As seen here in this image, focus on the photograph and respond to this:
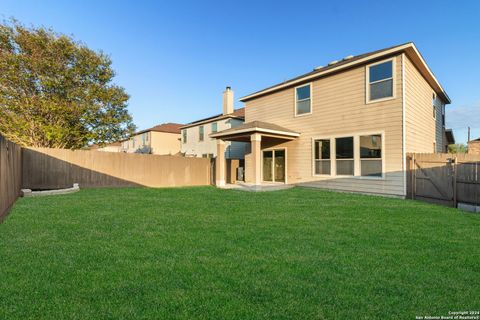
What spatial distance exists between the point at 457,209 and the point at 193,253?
8.42 meters

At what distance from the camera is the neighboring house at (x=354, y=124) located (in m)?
9.87

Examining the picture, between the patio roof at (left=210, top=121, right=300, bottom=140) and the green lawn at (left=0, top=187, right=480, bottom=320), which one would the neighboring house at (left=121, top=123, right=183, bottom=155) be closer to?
the patio roof at (left=210, top=121, right=300, bottom=140)

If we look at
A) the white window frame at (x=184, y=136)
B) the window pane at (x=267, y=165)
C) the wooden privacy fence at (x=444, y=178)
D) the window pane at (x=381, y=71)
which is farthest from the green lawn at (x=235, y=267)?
the white window frame at (x=184, y=136)

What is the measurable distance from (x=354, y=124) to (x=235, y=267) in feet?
32.1

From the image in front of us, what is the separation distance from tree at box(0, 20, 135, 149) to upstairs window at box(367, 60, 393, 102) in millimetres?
16140

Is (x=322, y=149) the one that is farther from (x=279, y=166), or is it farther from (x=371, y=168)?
(x=279, y=166)

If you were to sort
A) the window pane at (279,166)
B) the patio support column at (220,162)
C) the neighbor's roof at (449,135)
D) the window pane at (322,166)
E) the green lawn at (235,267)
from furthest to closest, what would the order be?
the neighbor's roof at (449,135) → the patio support column at (220,162) → the window pane at (279,166) → the window pane at (322,166) → the green lawn at (235,267)

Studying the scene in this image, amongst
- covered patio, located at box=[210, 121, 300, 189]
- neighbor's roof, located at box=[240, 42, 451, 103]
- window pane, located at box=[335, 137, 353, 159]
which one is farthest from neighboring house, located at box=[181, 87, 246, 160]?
window pane, located at box=[335, 137, 353, 159]

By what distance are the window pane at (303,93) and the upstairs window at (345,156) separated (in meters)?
2.97

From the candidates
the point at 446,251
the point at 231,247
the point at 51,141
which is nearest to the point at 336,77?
the point at 446,251

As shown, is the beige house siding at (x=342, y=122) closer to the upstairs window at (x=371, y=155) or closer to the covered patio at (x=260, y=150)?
the upstairs window at (x=371, y=155)

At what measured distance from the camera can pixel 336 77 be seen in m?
11.8

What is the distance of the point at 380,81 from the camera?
10.4m

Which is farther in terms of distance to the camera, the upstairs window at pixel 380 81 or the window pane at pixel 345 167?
the window pane at pixel 345 167
